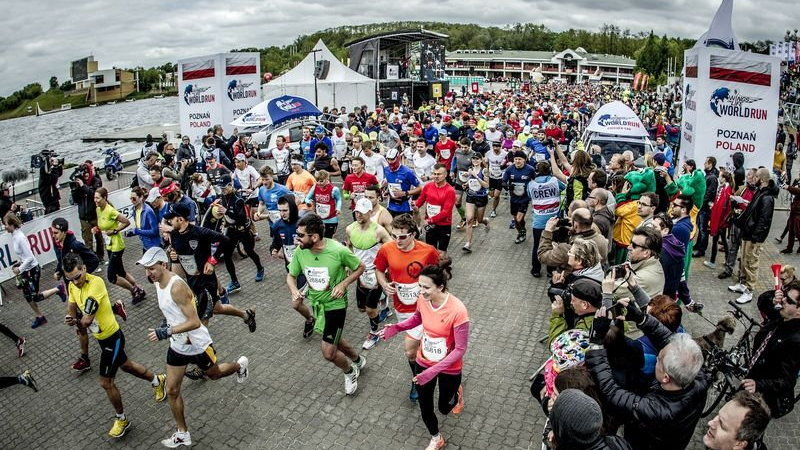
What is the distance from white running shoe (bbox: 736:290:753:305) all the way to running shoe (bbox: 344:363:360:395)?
5.92m

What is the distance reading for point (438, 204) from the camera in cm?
822

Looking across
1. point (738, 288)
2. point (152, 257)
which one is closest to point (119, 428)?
point (152, 257)

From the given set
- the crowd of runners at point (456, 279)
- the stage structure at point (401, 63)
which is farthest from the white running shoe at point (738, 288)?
the stage structure at point (401, 63)

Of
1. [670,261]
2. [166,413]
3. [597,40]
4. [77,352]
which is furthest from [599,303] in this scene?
[597,40]

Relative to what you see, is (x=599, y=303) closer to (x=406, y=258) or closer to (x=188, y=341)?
(x=406, y=258)

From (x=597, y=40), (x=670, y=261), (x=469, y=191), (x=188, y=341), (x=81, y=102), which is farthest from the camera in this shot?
(x=597, y=40)

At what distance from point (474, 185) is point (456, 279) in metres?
1.90

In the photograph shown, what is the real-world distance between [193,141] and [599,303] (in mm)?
16575

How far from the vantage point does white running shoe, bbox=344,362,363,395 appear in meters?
5.87

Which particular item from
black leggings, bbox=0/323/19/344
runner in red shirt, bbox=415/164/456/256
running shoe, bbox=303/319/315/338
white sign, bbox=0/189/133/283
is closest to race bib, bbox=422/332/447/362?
running shoe, bbox=303/319/315/338

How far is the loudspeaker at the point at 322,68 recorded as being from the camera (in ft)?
93.1

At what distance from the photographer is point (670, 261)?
5.99m

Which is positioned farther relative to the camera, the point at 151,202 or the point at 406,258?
the point at 151,202

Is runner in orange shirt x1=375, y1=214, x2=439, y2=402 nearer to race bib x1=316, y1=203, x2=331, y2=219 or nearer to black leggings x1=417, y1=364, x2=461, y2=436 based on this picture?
black leggings x1=417, y1=364, x2=461, y2=436
